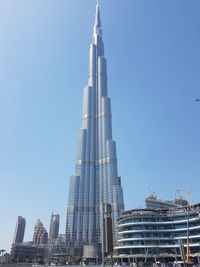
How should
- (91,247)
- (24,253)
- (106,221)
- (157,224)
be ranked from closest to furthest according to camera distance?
(106,221) → (157,224) → (91,247) → (24,253)

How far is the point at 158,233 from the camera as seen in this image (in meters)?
107

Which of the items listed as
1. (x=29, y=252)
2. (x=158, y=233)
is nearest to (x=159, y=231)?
(x=158, y=233)

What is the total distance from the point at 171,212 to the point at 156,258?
21043mm

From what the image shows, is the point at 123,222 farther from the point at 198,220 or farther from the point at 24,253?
the point at 24,253

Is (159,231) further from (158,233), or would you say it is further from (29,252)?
(29,252)

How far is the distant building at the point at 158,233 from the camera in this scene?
100 meters

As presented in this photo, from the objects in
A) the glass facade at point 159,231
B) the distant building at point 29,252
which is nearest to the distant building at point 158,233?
the glass facade at point 159,231

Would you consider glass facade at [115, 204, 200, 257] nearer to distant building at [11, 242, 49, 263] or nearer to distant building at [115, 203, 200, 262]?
distant building at [115, 203, 200, 262]

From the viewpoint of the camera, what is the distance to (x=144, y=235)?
344 feet

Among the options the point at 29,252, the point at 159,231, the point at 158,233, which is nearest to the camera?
the point at 159,231

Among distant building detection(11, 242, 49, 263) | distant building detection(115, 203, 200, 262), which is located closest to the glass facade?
distant building detection(115, 203, 200, 262)

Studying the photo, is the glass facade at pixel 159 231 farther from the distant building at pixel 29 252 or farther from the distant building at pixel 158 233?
the distant building at pixel 29 252

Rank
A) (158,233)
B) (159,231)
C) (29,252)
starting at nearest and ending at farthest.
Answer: (159,231)
(158,233)
(29,252)

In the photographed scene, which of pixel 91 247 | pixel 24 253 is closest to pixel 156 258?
pixel 91 247
